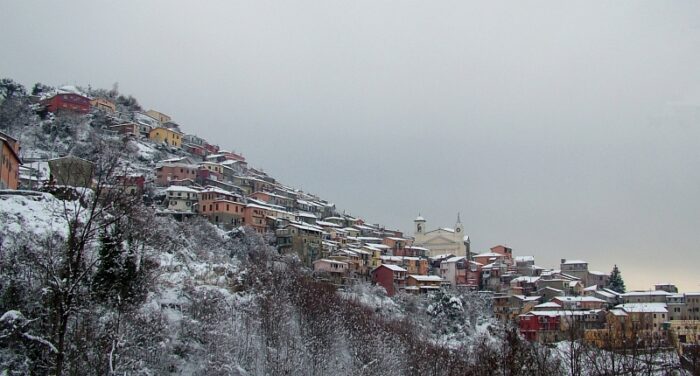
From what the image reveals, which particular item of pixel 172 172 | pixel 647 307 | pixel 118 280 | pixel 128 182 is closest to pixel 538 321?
pixel 647 307

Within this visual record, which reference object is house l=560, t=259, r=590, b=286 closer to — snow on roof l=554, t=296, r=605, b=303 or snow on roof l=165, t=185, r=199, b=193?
snow on roof l=554, t=296, r=605, b=303

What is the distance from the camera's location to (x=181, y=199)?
68688 millimetres

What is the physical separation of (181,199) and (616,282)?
2390 inches

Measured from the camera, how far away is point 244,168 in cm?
10000

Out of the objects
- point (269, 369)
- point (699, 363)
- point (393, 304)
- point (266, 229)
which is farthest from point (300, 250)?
point (699, 363)

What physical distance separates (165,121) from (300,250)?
5227cm

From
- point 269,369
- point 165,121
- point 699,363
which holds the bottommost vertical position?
point 269,369

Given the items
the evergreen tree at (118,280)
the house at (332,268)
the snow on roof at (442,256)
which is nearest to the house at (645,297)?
the snow on roof at (442,256)

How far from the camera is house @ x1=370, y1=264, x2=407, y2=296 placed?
7106cm

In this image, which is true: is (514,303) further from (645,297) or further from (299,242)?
(299,242)

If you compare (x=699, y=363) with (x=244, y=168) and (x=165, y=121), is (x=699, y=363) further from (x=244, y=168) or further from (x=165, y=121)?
(x=165, y=121)

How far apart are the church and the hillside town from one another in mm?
156

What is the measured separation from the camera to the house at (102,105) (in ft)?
309

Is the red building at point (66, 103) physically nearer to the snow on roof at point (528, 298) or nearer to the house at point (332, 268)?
the house at point (332, 268)
